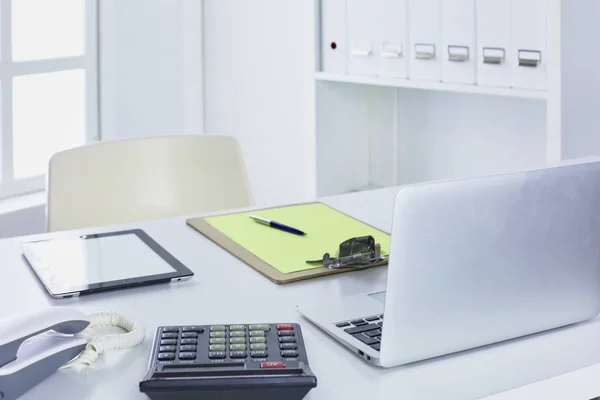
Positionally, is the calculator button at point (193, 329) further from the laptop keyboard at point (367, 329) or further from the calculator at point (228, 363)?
the laptop keyboard at point (367, 329)

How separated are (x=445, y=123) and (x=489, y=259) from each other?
1724 mm

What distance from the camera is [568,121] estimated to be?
181cm

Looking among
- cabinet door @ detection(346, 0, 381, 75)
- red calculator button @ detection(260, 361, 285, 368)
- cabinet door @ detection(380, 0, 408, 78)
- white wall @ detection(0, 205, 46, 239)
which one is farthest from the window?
red calculator button @ detection(260, 361, 285, 368)

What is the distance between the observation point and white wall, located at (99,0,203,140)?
3.04 m

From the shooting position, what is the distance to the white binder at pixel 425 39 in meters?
2.06

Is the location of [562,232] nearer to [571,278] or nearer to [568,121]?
[571,278]

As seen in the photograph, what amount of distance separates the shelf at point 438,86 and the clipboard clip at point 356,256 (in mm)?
820

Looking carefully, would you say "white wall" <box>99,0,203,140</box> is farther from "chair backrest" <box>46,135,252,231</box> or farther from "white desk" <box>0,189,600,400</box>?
"white desk" <box>0,189,600,400</box>

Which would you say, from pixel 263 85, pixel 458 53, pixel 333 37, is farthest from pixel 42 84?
pixel 458 53

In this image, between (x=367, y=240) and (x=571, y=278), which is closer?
(x=571, y=278)

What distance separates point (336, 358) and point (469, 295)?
154mm

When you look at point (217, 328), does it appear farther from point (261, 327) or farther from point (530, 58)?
point (530, 58)

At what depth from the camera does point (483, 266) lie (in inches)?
34.2

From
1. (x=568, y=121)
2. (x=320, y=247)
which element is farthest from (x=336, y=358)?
(x=568, y=121)
